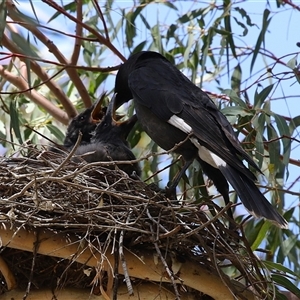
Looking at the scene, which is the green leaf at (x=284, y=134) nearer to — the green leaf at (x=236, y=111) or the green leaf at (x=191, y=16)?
the green leaf at (x=236, y=111)

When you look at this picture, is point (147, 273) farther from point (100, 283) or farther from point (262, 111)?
point (262, 111)

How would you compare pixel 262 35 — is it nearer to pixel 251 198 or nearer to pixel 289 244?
pixel 289 244

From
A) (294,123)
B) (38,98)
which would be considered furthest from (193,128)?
(38,98)

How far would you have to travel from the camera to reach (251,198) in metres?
3.75

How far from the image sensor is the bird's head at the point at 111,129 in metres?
4.76

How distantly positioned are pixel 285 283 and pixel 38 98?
7.56 feet

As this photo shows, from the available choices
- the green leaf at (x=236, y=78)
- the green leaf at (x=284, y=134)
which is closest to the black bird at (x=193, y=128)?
the green leaf at (x=284, y=134)

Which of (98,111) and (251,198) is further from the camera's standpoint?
(98,111)

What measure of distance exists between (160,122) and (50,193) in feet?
2.97

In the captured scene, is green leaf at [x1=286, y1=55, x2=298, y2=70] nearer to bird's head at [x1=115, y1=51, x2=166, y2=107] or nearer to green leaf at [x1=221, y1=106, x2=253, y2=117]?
→ green leaf at [x1=221, y1=106, x2=253, y2=117]

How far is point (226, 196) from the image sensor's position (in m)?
4.25

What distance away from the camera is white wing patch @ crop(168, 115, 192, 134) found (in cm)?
411

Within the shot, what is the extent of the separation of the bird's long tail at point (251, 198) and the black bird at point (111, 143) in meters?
0.76

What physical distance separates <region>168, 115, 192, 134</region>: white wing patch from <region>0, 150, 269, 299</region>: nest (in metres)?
0.47
